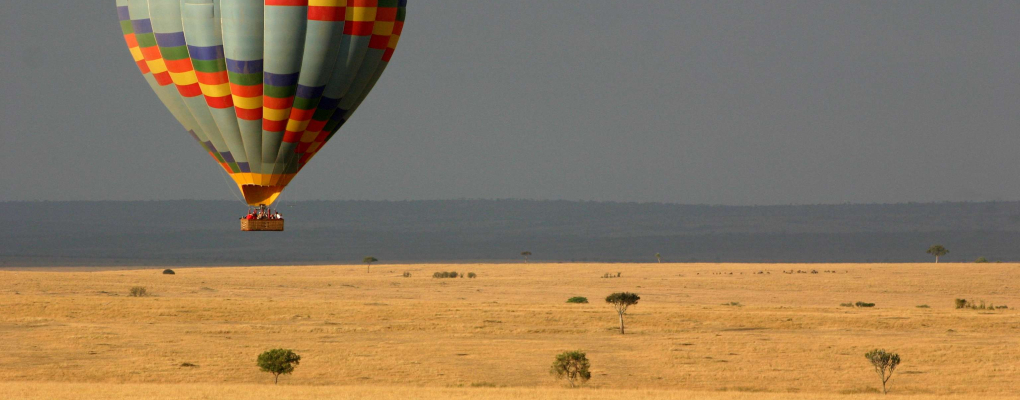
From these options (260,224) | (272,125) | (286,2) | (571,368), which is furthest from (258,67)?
(571,368)

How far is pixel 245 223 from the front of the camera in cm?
3359

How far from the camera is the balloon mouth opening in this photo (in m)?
34.8

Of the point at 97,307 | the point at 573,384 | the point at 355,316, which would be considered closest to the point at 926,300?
the point at 355,316

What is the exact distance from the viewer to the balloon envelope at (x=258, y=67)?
113 ft

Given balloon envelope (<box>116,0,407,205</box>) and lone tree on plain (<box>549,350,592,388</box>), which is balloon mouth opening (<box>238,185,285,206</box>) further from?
lone tree on plain (<box>549,350,592,388</box>)

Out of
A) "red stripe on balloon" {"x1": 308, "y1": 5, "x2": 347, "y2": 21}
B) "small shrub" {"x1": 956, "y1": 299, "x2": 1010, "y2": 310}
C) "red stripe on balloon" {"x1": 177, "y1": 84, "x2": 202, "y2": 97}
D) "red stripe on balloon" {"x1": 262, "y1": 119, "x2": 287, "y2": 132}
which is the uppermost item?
"red stripe on balloon" {"x1": 308, "y1": 5, "x2": 347, "y2": 21}

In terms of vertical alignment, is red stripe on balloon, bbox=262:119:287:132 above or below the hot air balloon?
below

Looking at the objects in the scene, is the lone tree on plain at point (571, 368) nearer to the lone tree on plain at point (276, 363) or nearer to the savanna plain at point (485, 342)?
the savanna plain at point (485, 342)

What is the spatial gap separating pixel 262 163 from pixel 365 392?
26.9ft

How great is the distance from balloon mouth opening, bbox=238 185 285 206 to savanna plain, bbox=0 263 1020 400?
21.4 feet

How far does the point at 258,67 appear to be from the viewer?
1363 inches

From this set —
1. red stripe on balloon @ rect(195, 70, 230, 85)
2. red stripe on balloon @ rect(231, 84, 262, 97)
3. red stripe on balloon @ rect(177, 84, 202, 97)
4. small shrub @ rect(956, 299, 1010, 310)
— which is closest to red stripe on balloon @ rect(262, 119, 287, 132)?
red stripe on balloon @ rect(231, 84, 262, 97)

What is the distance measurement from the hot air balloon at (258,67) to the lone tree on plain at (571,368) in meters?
12.4

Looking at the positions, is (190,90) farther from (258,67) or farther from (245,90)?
(258,67)
